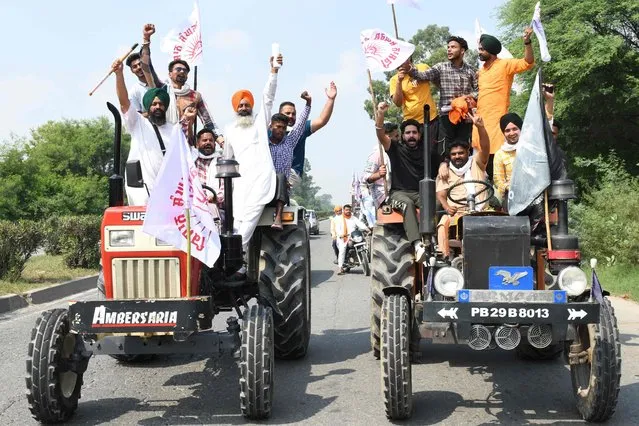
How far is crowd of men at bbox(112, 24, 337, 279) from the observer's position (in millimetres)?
7188

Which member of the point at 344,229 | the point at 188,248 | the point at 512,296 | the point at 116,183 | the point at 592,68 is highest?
the point at 592,68

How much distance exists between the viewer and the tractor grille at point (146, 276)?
20.3 ft

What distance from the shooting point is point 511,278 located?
6.06 meters

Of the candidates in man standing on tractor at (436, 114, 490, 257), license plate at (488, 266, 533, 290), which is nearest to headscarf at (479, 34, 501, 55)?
man standing on tractor at (436, 114, 490, 257)

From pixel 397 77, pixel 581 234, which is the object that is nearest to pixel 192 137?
pixel 397 77

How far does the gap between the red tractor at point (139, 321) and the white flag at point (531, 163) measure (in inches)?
85.2

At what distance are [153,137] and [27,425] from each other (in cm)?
257

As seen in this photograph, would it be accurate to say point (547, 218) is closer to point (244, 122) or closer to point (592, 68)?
point (244, 122)

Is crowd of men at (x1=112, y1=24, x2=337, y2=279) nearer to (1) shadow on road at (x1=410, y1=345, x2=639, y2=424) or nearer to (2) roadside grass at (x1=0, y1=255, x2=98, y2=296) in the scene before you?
(1) shadow on road at (x1=410, y1=345, x2=639, y2=424)

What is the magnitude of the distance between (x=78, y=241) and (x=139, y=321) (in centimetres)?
1296

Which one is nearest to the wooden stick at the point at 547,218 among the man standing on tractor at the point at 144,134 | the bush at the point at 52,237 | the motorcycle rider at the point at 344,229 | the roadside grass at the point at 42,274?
the man standing on tractor at the point at 144,134

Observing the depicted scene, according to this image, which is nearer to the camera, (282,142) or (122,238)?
(122,238)

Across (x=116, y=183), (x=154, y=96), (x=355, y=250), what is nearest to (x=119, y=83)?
(x=154, y=96)

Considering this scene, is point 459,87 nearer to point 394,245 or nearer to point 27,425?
point 394,245
